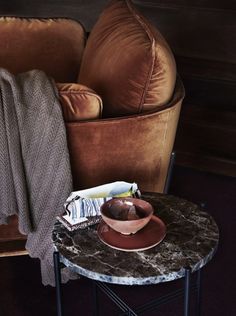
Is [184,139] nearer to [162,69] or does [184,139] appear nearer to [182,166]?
[182,166]

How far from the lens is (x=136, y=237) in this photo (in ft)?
4.14

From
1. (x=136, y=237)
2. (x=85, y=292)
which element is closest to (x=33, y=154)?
(x=136, y=237)

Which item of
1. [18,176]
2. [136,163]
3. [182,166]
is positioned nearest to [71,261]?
[18,176]

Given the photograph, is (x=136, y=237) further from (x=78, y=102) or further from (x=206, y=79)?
(x=206, y=79)

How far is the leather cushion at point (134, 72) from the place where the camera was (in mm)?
1575

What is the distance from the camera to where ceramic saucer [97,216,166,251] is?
4.05 feet

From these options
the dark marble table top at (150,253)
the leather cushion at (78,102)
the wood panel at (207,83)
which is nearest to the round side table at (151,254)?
the dark marble table top at (150,253)

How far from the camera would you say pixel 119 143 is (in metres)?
1.62

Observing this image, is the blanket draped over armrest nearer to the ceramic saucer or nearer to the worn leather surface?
the worn leather surface

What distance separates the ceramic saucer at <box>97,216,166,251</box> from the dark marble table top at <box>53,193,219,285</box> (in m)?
0.01

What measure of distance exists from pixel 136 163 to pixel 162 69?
31 cm

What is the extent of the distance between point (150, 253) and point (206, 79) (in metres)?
1.89

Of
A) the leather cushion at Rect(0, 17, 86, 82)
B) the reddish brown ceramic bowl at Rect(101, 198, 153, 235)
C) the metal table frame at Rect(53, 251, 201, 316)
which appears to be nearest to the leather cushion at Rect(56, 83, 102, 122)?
the reddish brown ceramic bowl at Rect(101, 198, 153, 235)

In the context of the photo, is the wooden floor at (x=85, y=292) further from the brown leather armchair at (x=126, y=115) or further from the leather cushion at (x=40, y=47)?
the leather cushion at (x=40, y=47)
